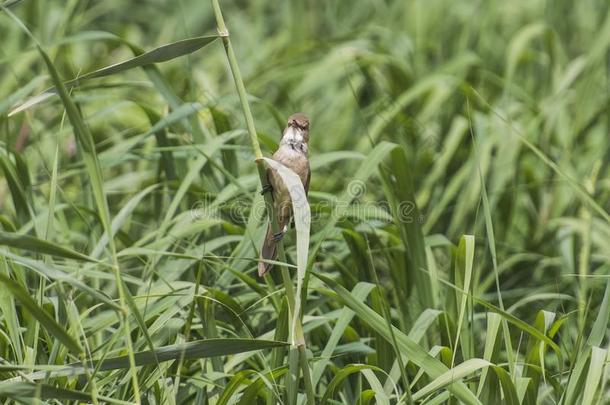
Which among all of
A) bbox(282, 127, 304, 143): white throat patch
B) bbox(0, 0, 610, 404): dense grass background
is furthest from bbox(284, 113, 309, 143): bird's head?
bbox(0, 0, 610, 404): dense grass background

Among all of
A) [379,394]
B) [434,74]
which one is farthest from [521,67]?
[379,394]

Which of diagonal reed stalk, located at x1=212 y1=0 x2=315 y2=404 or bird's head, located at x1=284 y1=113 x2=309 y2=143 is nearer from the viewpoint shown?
diagonal reed stalk, located at x1=212 y1=0 x2=315 y2=404

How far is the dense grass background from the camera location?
6.33ft

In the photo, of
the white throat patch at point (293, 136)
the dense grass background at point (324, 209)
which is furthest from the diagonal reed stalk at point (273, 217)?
the white throat patch at point (293, 136)

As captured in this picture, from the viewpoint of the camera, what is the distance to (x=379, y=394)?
194cm

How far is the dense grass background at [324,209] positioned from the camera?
1.93 metres

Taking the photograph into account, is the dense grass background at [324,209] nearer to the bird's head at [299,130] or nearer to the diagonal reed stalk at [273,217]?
the diagonal reed stalk at [273,217]

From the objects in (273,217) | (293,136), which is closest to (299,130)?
(293,136)

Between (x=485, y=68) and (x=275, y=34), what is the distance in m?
1.76

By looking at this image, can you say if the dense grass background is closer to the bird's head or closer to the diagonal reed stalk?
the diagonal reed stalk

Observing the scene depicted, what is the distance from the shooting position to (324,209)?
275 cm

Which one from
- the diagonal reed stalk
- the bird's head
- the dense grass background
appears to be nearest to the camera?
the diagonal reed stalk

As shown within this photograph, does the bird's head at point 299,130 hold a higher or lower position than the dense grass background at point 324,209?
higher

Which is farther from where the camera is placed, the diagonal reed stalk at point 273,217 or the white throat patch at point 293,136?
the white throat patch at point 293,136
